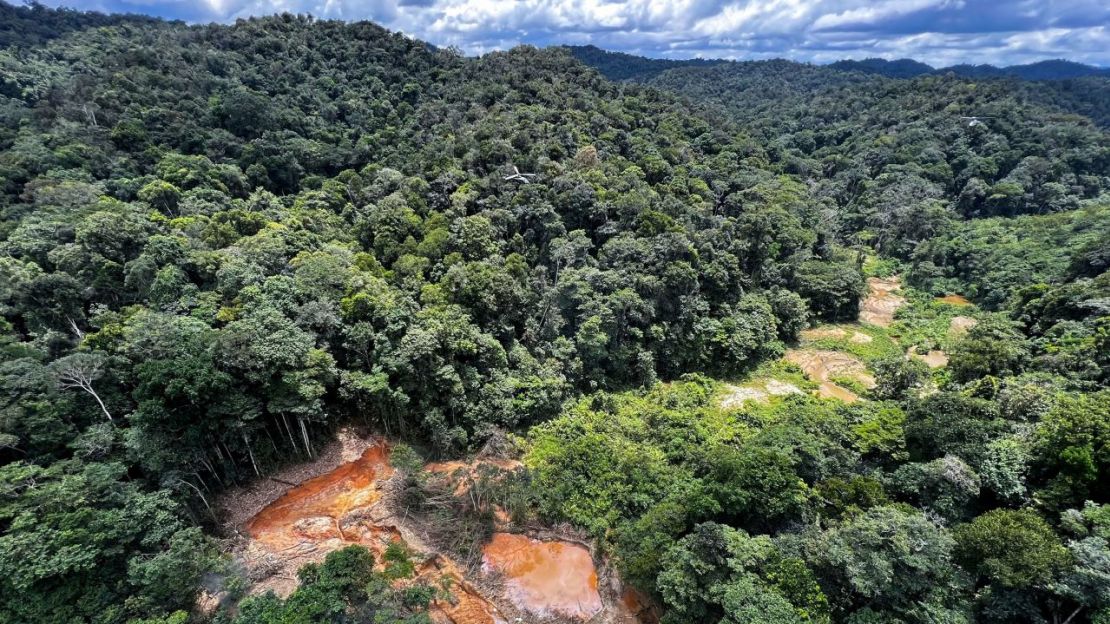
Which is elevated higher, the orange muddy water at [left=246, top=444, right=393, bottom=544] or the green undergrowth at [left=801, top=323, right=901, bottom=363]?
the orange muddy water at [left=246, top=444, right=393, bottom=544]

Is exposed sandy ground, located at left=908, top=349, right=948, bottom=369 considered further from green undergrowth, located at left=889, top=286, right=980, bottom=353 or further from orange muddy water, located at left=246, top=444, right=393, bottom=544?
orange muddy water, located at left=246, top=444, right=393, bottom=544

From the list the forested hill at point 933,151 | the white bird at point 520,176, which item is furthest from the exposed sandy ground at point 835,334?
the white bird at point 520,176

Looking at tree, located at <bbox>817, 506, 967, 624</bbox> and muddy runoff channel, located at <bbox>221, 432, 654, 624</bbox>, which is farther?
muddy runoff channel, located at <bbox>221, 432, 654, 624</bbox>

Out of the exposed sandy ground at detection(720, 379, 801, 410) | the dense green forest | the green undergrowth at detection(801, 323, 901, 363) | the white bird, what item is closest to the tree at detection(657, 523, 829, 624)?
the dense green forest

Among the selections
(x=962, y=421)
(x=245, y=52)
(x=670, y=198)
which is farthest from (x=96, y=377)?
(x=245, y=52)

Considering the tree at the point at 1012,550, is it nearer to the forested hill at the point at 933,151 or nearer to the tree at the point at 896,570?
the tree at the point at 896,570

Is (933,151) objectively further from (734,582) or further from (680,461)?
(734,582)

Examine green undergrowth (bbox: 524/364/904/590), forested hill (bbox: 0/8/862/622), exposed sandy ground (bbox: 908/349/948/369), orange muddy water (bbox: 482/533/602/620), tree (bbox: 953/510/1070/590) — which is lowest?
exposed sandy ground (bbox: 908/349/948/369)

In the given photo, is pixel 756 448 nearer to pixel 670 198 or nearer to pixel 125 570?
pixel 125 570
